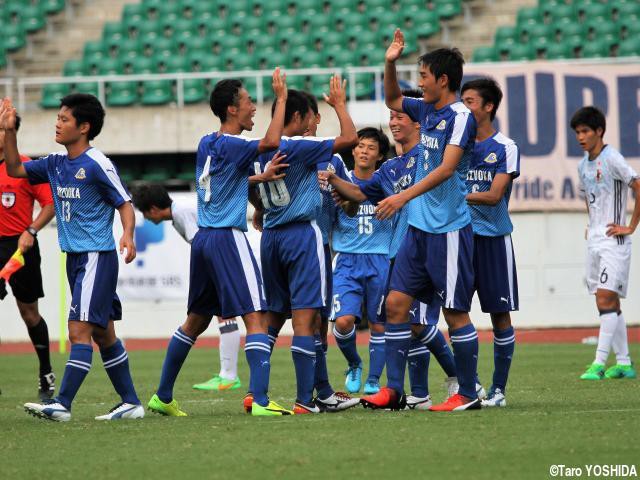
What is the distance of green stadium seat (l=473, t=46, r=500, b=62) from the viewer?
890 inches

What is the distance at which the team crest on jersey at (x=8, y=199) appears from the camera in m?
10.5

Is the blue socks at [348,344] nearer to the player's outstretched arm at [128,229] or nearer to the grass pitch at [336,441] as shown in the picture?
the grass pitch at [336,441]

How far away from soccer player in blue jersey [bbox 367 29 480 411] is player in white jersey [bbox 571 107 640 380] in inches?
132

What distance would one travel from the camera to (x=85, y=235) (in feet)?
25.9

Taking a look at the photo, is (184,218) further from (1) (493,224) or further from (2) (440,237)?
(2) (440,237)

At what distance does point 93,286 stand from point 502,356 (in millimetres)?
3014

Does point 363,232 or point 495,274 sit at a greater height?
point 363,232

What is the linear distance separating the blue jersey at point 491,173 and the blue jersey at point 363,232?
2.02 meters

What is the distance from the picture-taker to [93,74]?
953 inches

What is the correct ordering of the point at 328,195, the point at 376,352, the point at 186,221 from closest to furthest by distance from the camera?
the point at 328,195 → the point at 376,352 → the point at 186,221

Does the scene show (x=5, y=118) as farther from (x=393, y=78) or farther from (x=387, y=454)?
(x=387, y=454)

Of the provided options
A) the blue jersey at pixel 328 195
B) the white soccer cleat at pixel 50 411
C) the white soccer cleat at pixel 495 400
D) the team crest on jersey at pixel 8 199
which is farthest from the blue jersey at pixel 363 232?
the white soccer cleat at pixel 50 411

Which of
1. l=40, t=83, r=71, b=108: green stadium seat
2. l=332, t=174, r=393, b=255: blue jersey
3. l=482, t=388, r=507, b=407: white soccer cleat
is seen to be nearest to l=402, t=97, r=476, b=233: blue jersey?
l=482, t=388, r=507, b=407: white soccer cleat

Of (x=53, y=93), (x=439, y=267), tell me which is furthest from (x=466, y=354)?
(x=53, y=93)
